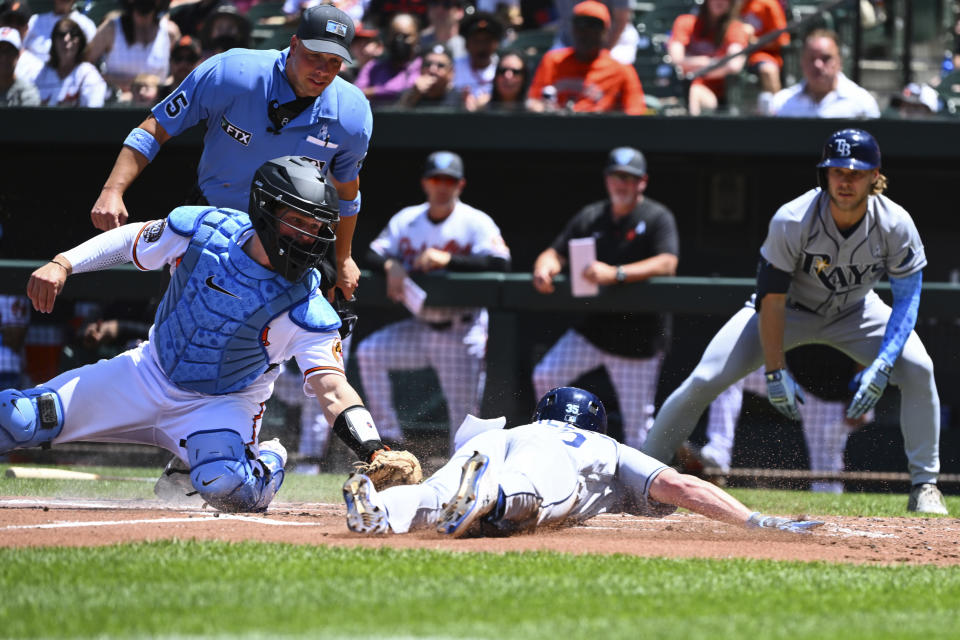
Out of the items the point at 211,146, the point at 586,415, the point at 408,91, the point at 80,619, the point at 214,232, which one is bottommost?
the point at 80,619

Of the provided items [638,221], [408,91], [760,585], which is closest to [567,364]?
[638,221]

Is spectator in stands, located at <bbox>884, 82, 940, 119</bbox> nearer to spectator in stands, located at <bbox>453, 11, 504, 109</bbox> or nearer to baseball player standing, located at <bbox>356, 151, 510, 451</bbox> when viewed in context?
spectator in stands, located at <bbox>453, 11, 504, 109</bbox>

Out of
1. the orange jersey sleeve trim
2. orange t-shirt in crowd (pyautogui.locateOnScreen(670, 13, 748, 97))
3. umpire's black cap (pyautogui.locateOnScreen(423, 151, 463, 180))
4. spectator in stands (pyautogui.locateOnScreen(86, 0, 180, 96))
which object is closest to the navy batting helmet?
the orange jersey sleeve trim

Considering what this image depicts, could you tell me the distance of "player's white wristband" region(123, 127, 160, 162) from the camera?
6059 millimetres

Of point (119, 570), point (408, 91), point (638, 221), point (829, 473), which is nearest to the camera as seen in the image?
point (119, 570)

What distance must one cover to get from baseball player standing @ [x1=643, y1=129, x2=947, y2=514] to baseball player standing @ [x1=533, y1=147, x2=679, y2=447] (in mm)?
1432

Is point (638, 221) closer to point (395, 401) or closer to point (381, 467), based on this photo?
point (395, 401)

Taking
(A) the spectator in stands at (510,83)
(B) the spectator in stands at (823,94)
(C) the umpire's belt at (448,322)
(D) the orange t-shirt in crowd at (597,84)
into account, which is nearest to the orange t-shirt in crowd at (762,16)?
(B) the spectator in stands at (823,94)

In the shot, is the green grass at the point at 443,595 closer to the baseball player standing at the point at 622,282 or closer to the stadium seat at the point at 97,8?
the baseball player standing at the point at 622,282

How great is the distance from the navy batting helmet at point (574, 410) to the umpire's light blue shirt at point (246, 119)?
1556mm

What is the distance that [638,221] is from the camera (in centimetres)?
903

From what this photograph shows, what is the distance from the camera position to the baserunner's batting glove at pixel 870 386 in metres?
6.71

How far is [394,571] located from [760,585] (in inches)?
45.0

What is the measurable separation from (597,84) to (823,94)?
5.62ft
